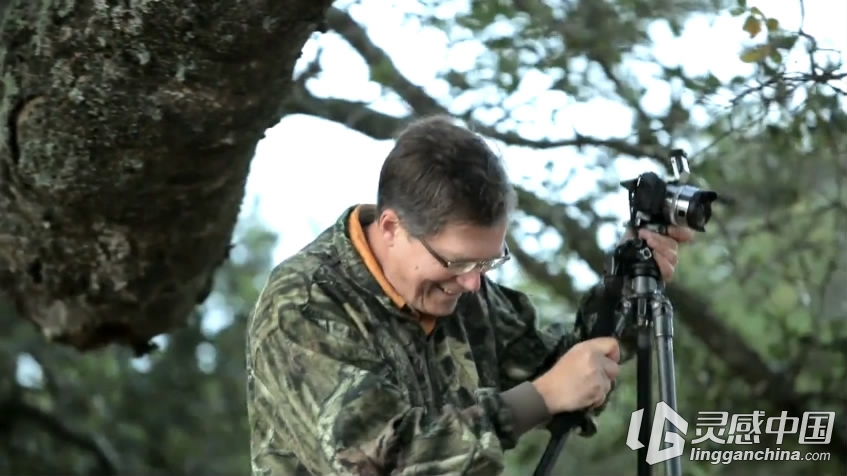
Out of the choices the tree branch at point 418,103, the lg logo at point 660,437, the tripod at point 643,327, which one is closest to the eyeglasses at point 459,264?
the tripod at point 643,327

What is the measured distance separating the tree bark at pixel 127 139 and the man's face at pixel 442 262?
1.34 ft

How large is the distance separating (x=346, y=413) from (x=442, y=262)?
0.30 meters

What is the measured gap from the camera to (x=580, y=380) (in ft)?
6.61

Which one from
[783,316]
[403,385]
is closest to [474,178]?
[403,385]

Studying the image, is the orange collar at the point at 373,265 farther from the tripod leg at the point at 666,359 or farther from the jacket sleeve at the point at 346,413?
the tripod leg at the point at 666,359

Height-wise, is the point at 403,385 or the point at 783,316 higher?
the point at 403,385

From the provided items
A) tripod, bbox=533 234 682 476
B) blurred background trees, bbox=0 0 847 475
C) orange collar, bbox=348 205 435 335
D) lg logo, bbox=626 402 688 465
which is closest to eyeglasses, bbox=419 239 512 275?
orange collar, bbox=348 205 435 335

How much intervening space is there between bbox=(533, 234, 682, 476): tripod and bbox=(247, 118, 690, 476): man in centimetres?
6

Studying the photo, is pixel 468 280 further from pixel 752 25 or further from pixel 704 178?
pixel 704 178

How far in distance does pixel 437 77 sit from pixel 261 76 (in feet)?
4.75

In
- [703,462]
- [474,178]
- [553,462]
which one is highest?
[474,178]

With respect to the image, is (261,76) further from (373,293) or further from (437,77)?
(437,77)

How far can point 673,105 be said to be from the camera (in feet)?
11.8

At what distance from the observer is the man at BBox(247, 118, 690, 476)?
191 centimetres
